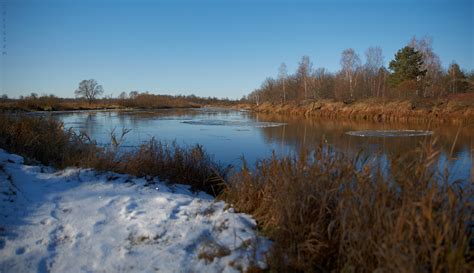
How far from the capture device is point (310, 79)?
54.3 meters

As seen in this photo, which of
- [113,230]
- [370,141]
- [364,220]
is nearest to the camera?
[364,220]

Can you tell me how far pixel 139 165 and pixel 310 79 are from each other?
50.9 meters

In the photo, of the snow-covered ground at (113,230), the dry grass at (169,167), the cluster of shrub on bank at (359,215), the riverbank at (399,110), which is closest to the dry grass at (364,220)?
the cluster of shrub on bank at (359,215)

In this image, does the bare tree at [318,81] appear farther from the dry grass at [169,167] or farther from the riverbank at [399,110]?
the dry grass at [169,167]

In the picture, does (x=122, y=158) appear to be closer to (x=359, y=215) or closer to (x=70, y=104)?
(x=359, y=215)

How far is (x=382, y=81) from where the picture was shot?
160 feet

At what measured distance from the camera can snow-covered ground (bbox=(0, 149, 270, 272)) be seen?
10.5ft

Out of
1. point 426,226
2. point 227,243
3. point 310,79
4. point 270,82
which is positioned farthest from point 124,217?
point 270,82

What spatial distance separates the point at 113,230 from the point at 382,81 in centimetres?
5125

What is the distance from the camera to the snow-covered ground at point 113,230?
3.20 meters

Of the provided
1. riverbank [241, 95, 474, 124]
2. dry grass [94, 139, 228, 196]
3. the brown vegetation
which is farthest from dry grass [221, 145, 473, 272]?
the brown vegetation

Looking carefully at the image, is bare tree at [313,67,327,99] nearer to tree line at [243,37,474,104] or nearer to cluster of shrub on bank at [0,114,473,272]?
tree line at [243,37,474,104]

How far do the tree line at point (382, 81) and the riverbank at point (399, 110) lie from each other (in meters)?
2.07

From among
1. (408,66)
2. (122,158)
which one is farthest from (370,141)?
(408,66)
